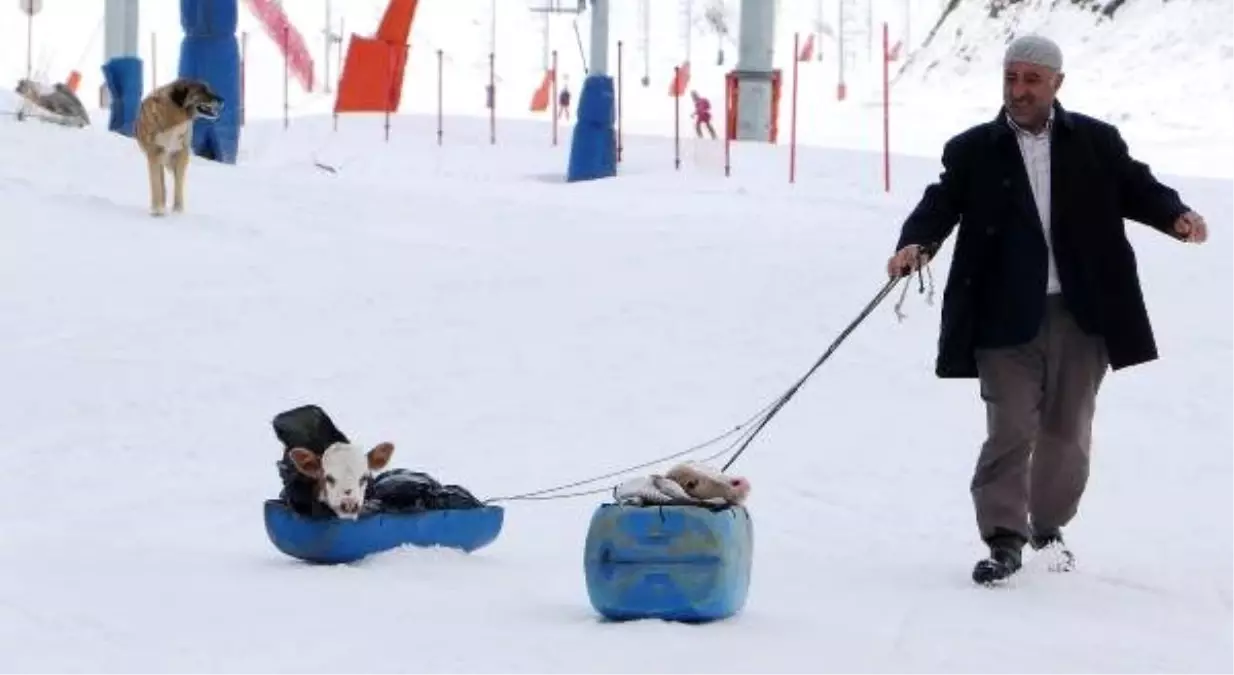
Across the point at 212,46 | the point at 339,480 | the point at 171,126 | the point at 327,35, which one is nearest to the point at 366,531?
the point at 339,480

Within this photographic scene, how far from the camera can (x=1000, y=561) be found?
717cm

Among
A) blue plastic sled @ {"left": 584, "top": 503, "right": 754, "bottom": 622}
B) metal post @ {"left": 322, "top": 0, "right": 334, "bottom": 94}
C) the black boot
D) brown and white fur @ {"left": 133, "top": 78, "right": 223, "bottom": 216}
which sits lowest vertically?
the black boot

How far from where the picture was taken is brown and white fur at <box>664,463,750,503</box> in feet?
21.0

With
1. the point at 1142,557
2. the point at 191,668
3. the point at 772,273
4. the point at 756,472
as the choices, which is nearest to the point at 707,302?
the point at 772,273

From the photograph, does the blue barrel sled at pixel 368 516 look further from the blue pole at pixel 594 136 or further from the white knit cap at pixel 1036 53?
the blue pole at pixel 594 136

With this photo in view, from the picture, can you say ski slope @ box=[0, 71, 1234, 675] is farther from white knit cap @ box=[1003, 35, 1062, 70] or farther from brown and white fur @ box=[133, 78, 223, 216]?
white knit cap @ box=[1003, 35, 1062, 70]

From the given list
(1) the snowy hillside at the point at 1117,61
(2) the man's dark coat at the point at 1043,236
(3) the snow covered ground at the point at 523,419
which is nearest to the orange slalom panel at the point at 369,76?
(1) the snowy hillside at the point at 1117,61

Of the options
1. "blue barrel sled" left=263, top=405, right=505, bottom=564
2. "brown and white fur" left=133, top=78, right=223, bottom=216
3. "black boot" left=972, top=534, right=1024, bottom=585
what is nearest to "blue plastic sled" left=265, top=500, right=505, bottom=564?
"blue barrel sled" left=263, top=405, right=505, bottom=564

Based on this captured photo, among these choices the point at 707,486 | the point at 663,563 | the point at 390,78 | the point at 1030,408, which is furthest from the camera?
the point at 390,78

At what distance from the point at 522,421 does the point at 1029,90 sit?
408cm

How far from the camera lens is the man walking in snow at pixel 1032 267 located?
7.18 m

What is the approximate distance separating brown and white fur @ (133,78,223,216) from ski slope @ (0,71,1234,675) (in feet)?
0.96

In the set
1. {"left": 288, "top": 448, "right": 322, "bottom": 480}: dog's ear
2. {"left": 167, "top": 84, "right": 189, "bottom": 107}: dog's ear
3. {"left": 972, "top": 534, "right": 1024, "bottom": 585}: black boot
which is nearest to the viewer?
{"left": 972, "top": 534, "right": 1024, "bottom": 585}: black boot

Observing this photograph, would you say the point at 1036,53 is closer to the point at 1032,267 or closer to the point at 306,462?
the point at 1032,267
